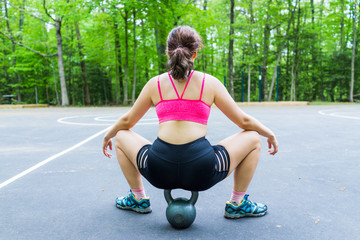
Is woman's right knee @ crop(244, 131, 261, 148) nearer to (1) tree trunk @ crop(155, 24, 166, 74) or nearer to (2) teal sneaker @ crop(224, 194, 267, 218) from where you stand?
(2) teal sneaker @ crop(224, 194, 267, 218)

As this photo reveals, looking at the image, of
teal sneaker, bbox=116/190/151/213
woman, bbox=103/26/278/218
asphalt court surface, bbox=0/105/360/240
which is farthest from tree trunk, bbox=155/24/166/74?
woman, bbox=103/26/278/218

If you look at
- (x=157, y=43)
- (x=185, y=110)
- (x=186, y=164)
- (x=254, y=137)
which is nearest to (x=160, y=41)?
(x=157, y=43)

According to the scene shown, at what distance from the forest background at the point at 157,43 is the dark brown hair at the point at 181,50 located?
55.6 feet

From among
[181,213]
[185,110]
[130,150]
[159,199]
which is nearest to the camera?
[185,110]

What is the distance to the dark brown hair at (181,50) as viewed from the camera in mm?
2002

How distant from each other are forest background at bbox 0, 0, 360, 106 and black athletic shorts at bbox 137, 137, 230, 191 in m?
17.2

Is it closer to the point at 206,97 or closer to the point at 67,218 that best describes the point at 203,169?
the point at 206,97

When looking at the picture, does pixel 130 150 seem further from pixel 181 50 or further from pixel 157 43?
pixel 157 43

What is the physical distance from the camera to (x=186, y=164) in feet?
6.73

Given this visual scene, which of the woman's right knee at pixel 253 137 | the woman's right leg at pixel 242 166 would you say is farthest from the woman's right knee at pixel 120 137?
the woman's right knee at pixel 253 137

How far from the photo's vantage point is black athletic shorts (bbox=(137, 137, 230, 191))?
205 cm

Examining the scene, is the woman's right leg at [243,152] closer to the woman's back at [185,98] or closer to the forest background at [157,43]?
the woman's back at [185,98]

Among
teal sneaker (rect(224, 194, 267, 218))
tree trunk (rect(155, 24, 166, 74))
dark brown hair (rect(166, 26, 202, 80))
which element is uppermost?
tree trunk (rect(155, 24, 166, 74))

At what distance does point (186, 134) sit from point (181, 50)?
0.55 meters
